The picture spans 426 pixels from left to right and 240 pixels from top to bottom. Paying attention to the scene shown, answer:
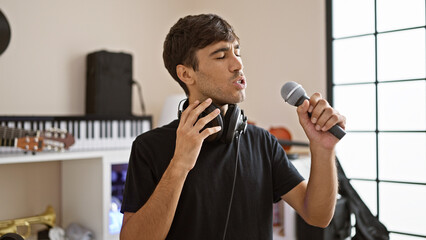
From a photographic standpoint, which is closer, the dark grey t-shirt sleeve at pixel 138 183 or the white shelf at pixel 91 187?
the dark grey t-shirt sleeve at pixel 138 183

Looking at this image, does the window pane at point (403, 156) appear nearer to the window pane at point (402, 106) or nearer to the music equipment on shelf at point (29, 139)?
the window pane at point (402, 106)

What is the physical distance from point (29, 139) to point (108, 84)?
0.77m

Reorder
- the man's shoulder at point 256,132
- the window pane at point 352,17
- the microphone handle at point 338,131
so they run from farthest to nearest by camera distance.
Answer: the window pane at point 352,17
the man's shoulder at point 256,132
the microphone handle at point 338,131

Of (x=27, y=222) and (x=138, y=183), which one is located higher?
(x=138, y=183)

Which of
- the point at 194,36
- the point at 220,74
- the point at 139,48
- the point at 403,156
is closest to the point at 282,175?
the point at 220,74

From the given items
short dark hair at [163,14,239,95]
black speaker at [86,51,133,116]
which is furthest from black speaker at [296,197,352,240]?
black speaker at [86,51,133,116]

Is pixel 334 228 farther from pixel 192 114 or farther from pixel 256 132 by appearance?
pixel 192 114

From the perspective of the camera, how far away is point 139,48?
126 inches

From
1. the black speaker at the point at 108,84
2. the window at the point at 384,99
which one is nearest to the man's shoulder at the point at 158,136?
the black speaker at the point at 108,84

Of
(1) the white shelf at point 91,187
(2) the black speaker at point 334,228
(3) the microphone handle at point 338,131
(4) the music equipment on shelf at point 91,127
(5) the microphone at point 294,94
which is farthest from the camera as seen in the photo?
(1) the white shelf at point 91,187

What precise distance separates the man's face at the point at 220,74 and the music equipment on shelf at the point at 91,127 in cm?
133

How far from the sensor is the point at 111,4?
303 centimetres

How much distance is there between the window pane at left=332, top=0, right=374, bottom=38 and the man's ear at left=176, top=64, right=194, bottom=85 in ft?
5.82

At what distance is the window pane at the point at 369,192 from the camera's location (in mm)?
2701
